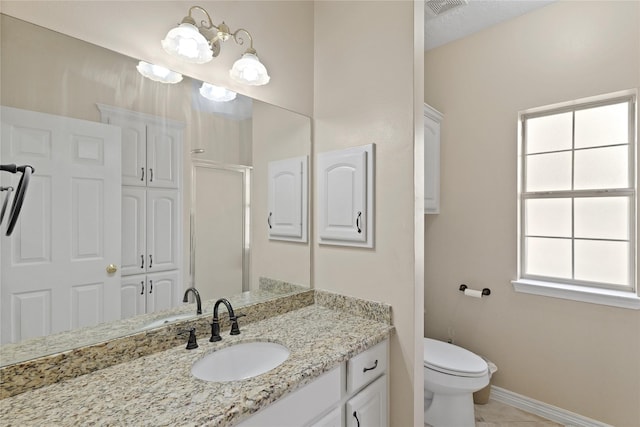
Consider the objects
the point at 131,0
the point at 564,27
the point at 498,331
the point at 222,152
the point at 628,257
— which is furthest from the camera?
the point at 498,331

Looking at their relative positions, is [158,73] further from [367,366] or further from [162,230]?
[367,366]

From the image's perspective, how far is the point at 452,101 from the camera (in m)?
2.60

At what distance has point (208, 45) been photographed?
130cm

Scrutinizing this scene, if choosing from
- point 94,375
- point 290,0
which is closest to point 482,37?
point 290,0

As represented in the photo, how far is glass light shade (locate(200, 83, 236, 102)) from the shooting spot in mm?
1389

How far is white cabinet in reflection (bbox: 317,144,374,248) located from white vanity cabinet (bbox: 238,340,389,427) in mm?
568

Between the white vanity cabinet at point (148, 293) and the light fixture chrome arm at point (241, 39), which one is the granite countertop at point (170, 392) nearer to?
the white vanity cabinet at point (148, 293)

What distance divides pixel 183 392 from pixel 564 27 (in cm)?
301

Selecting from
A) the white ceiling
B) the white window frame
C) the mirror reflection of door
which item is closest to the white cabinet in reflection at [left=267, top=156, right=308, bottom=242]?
the mirror reflection of door

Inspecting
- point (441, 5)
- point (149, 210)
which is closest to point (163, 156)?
point (149, 210)

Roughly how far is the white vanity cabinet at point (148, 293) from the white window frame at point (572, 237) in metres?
2.30

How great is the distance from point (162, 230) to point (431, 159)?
2.04 meters

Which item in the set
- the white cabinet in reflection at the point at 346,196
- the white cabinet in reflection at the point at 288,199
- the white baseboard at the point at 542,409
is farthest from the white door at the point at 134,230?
the white baseboard at the point at 542,409

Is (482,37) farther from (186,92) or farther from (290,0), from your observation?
(186,92)
